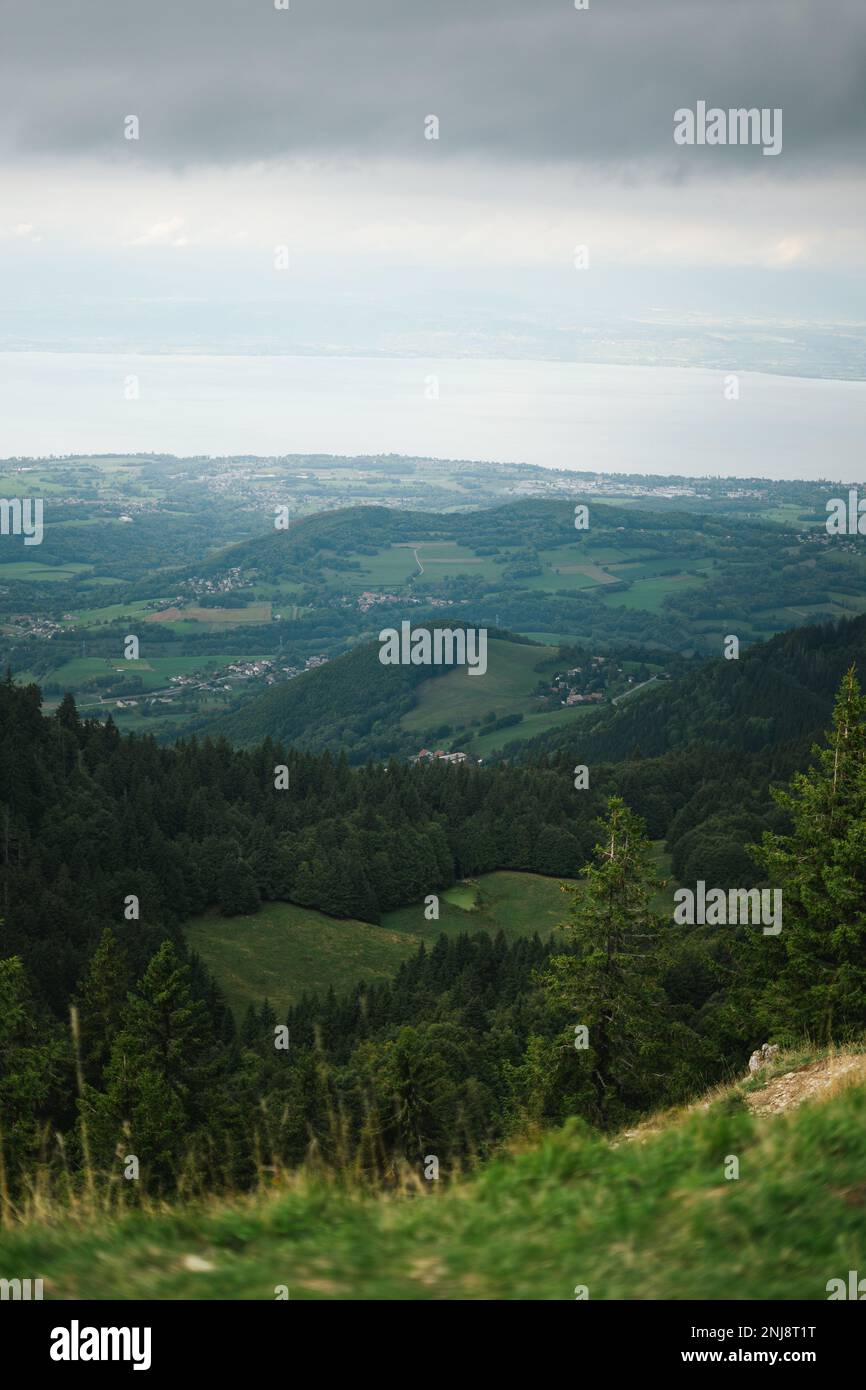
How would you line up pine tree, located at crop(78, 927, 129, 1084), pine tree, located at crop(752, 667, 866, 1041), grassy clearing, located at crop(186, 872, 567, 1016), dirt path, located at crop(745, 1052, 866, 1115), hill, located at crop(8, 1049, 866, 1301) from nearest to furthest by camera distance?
hill, located at crop(8, 1049, 866, 1301), dirt path, located at crop(745, 1052, 866, 1115), pine tree, located at crop(752, 667, 866, 1041), pine tree, located at crop(78, 927, 129, 1084), grassy clearing, located at crop(186, 872, 567, 1016)

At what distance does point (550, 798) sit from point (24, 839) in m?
67.6

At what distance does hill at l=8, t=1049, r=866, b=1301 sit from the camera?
6793mm

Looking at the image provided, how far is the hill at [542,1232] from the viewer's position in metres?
6.79

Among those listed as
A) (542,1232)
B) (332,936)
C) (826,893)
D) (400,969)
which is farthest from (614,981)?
(332,936)

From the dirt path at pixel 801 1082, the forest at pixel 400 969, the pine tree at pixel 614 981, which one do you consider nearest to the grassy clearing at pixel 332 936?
the forest at pixel 400 969

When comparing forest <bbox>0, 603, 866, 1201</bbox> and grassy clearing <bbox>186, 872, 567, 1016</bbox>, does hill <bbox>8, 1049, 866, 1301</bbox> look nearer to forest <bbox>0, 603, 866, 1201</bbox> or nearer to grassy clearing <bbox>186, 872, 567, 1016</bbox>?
forest <bbox>0, 603, 866, 1201</bbox>

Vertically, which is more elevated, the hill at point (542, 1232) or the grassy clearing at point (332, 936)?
the hill at point (542, 1232)

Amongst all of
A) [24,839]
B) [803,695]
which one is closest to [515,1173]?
[24,839]

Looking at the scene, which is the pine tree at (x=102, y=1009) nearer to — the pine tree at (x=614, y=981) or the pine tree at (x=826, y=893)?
the pine tree at (x=614, y=981)

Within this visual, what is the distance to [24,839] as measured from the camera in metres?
82.9

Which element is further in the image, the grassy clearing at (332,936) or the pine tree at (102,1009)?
the grassy clearing at (332,936)

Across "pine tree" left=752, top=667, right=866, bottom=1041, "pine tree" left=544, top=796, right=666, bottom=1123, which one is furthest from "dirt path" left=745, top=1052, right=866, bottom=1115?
"pine tree" left=544, top=796, right=666, bottom=1123

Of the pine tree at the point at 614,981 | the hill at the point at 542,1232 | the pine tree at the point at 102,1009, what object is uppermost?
the hill at the point at 542,1232
